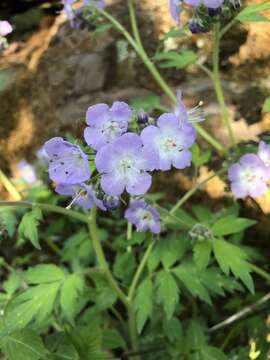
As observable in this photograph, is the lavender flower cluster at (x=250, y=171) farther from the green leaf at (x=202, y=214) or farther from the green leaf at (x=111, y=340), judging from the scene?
the green leaf at (x=111, y=340)

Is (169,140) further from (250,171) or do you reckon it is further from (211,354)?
(211,354)

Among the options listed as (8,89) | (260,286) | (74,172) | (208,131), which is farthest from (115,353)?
(8,89)

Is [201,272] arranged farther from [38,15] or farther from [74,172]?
[38,15]

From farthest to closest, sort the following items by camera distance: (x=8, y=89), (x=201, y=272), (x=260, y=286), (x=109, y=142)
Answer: (x=8, y=89) → (x=260, y=286) → (x=201, y=272) → (x=109, y=142)

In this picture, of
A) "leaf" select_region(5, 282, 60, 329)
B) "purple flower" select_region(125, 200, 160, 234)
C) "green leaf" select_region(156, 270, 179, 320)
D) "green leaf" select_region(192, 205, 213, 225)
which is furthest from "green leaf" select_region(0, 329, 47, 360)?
"green leaf" select_region(192, 205, 213, 225)

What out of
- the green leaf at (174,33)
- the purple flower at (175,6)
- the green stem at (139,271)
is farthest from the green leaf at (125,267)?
the purple flower at (175,6)

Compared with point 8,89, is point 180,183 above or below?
below

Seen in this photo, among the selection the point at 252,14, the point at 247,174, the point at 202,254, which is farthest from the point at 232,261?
the point at 252,14
